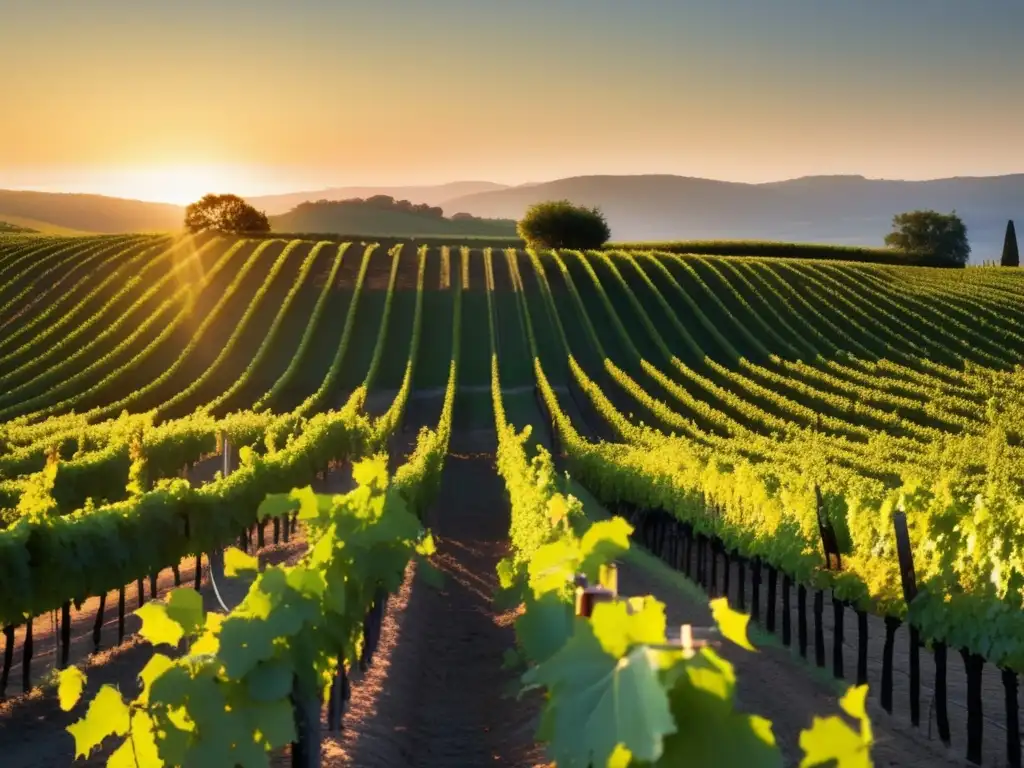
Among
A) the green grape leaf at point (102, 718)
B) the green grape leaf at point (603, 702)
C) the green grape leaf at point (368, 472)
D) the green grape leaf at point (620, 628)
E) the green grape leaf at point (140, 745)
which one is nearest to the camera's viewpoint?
the green grape leaf at point (603, 702)

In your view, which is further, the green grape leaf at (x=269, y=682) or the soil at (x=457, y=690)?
the soil at (x=457, y=690)

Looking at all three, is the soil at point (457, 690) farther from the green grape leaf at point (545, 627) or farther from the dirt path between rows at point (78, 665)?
the green grape leaf at point (545, 627)

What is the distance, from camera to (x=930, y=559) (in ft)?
44.8

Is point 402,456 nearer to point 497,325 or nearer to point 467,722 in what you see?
point 497,325

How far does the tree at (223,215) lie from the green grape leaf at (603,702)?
96286 mm

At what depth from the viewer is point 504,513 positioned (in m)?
29.6

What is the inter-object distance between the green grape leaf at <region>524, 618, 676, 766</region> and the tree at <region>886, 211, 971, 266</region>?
10696 cm

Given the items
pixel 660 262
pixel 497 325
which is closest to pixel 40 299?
pixel 497 325

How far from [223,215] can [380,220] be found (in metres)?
78.0

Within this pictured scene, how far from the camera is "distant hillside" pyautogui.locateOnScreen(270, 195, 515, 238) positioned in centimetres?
16825

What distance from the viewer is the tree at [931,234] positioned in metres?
105

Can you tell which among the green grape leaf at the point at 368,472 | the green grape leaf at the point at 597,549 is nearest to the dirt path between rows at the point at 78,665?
the green grape leaf at the point at 368,472

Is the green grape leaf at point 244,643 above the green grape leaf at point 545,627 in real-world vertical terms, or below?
below

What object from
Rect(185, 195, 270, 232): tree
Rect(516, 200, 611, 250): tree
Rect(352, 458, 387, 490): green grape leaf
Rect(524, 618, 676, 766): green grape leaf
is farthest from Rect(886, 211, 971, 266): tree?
Rect(524, 618, 676, 766): green grape leaf
